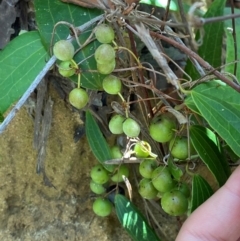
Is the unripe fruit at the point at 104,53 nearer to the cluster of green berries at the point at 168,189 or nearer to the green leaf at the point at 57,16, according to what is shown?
the green leaf at the point at 57,16

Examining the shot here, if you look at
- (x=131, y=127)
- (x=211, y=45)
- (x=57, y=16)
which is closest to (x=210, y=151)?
(x=131, y=127)

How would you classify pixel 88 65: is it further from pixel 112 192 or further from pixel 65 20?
pixel 112 192

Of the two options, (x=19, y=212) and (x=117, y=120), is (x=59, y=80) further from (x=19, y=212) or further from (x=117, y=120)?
(x=19, y=212)

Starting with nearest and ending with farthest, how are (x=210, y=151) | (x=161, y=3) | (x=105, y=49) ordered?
1. (x=105, y=49)
2. (x=210, y=151)
3. (x=161, y=3)

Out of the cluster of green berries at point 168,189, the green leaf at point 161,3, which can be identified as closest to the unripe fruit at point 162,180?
the cluster of green berries at point 168,189

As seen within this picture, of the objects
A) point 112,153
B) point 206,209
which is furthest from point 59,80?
point 206,209

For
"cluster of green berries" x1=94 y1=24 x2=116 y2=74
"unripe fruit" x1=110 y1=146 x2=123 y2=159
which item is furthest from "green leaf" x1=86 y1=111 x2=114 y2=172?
"cluster of green berries" x1=94 y1=24 x2=116 y2=74
